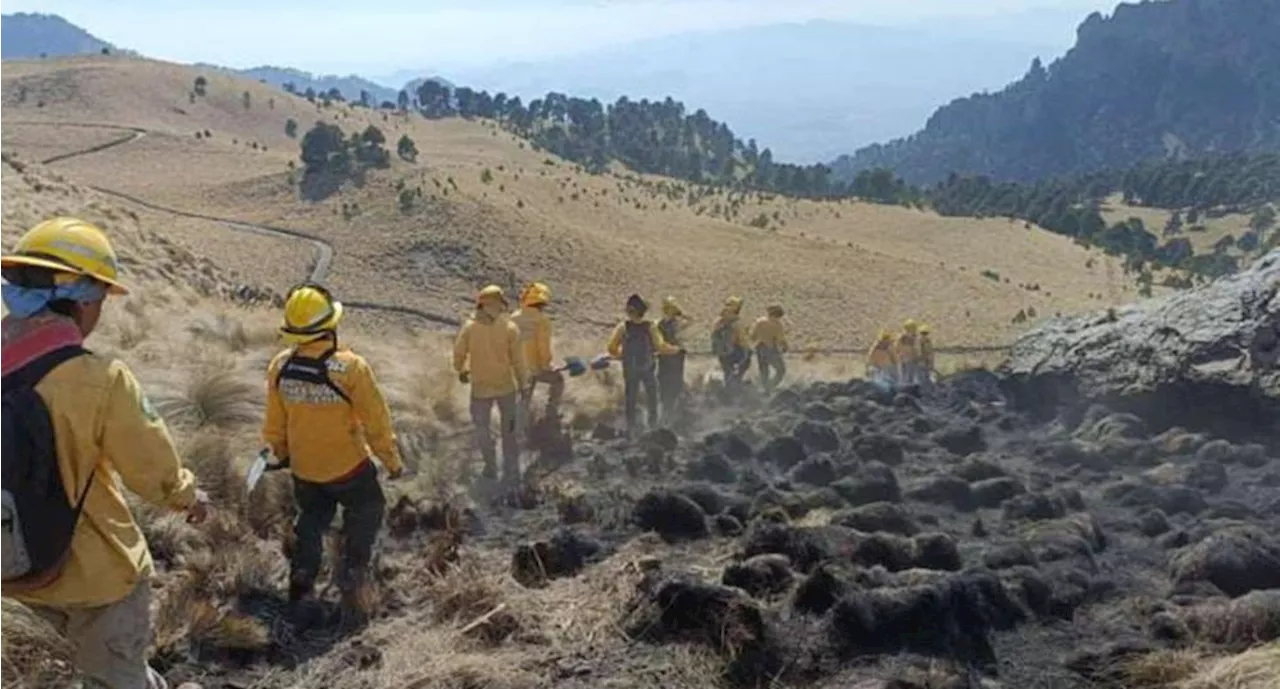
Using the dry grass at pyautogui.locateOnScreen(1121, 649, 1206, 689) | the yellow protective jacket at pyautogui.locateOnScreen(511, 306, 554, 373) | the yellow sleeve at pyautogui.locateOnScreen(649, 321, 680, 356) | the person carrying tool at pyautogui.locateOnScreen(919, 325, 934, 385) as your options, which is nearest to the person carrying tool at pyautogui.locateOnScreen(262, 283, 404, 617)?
the dry grass at pyautogui.locateOnScreen(1121, 649, 1206, 689)

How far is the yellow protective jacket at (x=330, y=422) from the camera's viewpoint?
6742mm

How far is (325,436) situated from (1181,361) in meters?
10.1

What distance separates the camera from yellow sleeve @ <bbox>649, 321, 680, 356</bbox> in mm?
13844

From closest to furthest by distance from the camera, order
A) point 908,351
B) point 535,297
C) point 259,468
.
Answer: point 259,468
point 535,297
point 908,351

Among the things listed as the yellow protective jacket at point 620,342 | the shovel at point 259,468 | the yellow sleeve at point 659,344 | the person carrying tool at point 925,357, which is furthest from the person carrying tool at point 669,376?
the shovel at point 259,468

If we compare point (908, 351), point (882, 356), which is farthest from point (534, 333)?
point (908, 351)

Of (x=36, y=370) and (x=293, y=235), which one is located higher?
(x=36, y=370)

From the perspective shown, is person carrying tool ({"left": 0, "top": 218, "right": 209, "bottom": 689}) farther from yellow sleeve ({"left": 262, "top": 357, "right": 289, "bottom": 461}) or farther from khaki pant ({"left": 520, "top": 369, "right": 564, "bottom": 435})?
khaki pant ({"left": 520, "top": 369, "right": 564, "bottom": 435})

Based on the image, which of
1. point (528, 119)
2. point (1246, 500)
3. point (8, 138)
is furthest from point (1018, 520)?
point (528, 119)

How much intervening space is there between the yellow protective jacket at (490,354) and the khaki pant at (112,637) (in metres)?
6.27

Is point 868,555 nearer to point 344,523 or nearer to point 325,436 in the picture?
point 344,523

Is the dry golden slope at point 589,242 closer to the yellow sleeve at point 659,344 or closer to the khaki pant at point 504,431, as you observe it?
the yellow sleeve at point 659,344

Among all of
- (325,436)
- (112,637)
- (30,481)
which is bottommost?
(112,637)

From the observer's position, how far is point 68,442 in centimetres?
396
